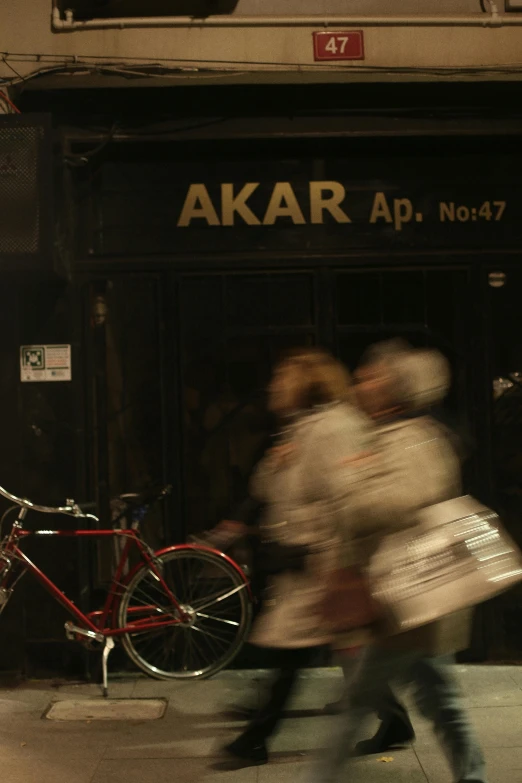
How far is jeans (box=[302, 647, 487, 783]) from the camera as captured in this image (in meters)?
3.72

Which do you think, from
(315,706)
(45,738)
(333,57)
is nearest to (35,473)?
(45,738)

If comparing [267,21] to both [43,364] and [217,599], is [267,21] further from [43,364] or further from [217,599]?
[217,599]

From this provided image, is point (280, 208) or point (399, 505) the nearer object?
point (399, 505)

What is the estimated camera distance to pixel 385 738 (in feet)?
16.6

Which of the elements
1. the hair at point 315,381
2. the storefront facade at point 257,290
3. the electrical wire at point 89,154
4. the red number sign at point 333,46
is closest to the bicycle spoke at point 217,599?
the storefront facade at point 257,290

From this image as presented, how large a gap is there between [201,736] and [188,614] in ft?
3.31

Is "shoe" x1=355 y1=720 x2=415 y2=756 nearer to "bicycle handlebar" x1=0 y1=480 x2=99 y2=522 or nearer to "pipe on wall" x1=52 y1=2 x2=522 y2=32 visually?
"bicycle handlebar" x1=0 y1=480 x2=99 y2=522

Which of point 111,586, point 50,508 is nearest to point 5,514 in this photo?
point 50,508

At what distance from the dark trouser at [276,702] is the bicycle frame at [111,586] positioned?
1449 mm

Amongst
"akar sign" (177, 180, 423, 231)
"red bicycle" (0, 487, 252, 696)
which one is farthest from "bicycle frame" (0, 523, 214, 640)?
"akar sign" (177, 180, 423, 231)

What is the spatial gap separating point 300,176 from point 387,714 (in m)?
3.69

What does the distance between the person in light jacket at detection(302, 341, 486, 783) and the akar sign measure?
3.06m

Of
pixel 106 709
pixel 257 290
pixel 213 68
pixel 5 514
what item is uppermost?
pixel 213 68

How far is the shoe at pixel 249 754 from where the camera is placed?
5074 mm
